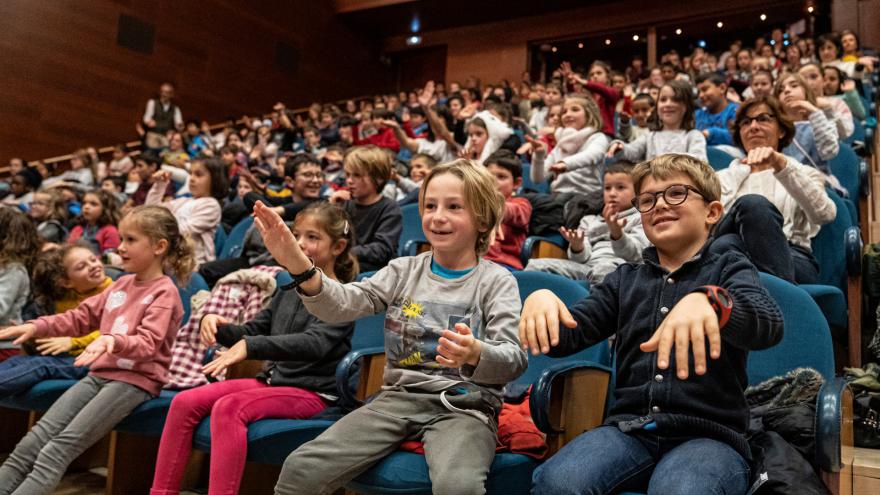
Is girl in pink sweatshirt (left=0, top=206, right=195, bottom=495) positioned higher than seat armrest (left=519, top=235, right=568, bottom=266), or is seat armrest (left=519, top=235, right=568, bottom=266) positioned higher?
seat armrest (left=519, top=235, right=568, bottom=266)

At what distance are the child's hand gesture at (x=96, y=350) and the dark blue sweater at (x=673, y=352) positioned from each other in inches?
35.3

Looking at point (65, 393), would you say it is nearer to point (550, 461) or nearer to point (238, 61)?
point (550, 461)

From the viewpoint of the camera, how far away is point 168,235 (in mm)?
1715

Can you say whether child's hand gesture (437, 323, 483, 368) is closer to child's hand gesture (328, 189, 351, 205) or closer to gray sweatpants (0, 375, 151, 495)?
gray sweatpants (0, 375, 151, 495)

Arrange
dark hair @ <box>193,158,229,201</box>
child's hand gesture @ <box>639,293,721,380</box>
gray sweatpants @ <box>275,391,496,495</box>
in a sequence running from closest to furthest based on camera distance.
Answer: child's hand gesture @ <box>639,293,721,380</box>
gray sweatpants @ <box>275,391,496,495</box>
dark hair @ <box>193,158,229,201</box>

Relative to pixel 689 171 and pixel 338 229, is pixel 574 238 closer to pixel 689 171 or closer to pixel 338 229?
pixel 338 229

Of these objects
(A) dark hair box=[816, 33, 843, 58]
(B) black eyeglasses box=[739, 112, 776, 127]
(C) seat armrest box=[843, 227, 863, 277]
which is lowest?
(C) seat armrest box=[843, 227, 863, 277]

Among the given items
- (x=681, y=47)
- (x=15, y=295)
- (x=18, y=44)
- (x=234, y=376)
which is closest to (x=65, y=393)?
(x=234, y=376)

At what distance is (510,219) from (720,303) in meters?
1.35

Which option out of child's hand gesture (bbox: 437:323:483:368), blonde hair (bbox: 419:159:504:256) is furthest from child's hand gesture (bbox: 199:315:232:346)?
child's hand gesture (bbox: 437:323:483:368)

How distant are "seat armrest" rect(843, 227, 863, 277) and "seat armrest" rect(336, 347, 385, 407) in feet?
3.79

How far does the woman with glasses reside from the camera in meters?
1.52

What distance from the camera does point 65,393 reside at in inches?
58.5

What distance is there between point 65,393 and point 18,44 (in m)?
5.53
